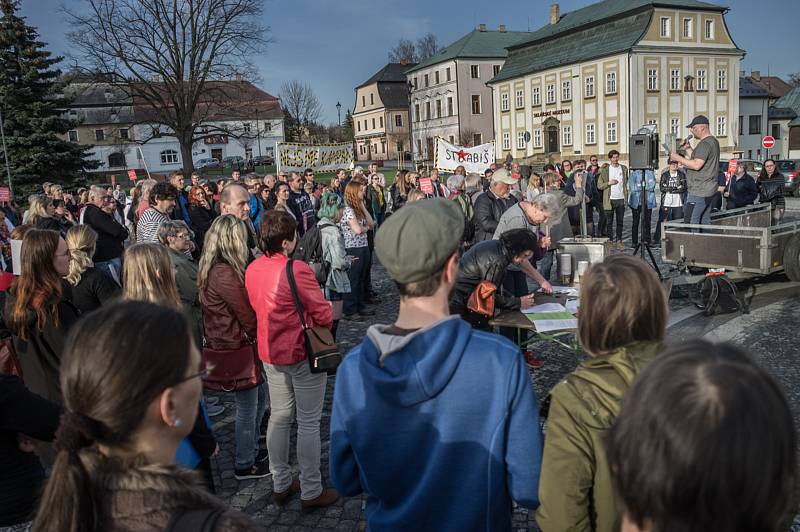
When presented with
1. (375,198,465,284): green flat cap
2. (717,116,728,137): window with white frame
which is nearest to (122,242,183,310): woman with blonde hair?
(375,198,465,284): green flat cap

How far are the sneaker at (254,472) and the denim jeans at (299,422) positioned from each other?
16.4 inches

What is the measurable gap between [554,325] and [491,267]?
77 cm

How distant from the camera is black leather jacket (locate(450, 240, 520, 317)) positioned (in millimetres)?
5051

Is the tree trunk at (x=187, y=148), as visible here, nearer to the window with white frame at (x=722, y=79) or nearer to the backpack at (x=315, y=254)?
the backpack at (x=315, y=254)

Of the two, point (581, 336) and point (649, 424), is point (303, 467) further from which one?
point (649, 424)

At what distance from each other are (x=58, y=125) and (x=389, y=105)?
220 feet

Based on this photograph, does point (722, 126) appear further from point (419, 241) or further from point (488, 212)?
point (419, 241)

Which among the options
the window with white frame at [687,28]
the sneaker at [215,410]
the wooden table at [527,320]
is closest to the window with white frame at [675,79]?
the window with white frame at [687,28]

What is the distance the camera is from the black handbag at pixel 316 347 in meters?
3.72

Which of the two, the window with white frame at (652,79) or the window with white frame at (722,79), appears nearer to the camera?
the window with white frame at (652,79)

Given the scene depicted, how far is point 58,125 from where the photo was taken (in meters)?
28.4

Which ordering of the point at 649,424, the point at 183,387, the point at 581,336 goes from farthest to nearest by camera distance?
the point at 581,336 → the point at 183,387 → the point at 649,424

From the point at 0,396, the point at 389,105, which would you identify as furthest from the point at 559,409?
the point at 389,105

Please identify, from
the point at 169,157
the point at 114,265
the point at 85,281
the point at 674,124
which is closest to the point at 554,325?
the point at 85,281
